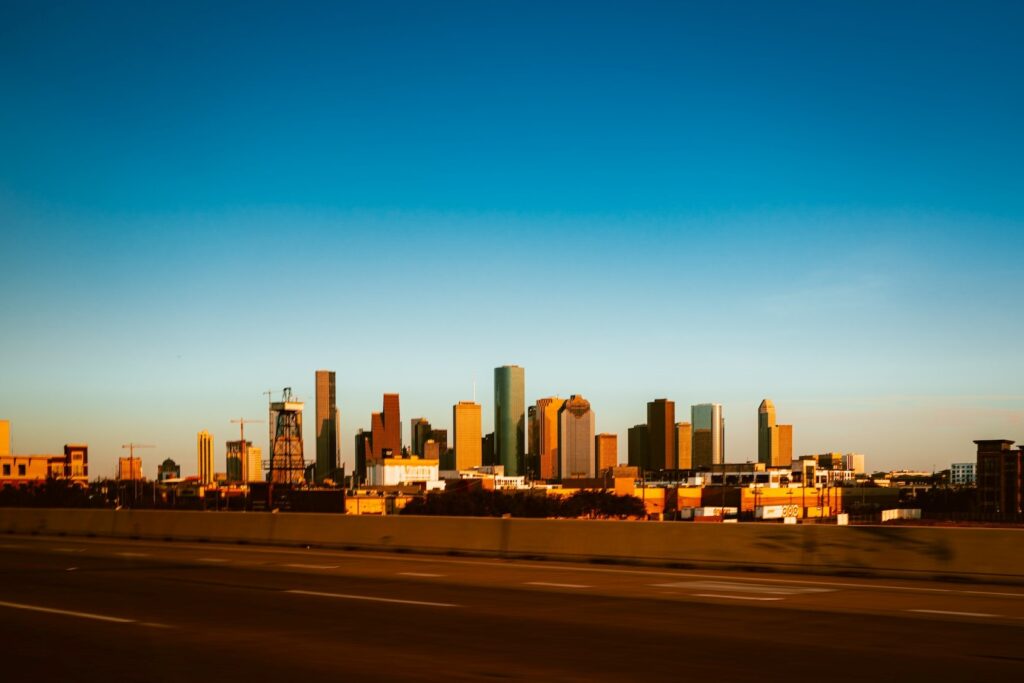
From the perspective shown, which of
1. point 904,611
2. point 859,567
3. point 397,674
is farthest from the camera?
point 859,567

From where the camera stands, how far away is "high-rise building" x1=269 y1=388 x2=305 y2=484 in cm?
13211

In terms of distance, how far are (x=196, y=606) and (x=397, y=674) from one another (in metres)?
5.84

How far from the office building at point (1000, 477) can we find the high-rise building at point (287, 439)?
256 ft

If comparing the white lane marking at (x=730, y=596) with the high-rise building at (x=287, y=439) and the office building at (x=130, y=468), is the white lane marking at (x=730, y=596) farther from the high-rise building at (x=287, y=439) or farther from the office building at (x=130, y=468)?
the high-rise building at (x=287, y=439)

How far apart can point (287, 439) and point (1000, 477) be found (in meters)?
85.4

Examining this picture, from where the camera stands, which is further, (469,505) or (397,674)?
(469,505)

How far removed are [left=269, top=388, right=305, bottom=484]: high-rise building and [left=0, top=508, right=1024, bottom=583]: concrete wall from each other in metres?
103

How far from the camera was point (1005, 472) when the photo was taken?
68.9 m

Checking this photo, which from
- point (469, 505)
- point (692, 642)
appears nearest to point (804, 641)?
point (692, 642)

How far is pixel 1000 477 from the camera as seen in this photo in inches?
2746

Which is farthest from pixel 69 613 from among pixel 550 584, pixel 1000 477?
pixel 1000 477

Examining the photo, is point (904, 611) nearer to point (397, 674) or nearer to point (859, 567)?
point (859, 567)

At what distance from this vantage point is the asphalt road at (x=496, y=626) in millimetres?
9336

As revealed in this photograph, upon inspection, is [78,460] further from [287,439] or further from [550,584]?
[550,584]
